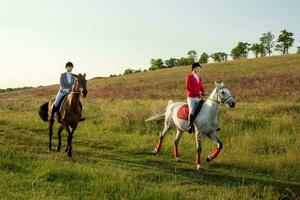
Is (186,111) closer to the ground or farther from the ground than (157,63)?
closer to the ground

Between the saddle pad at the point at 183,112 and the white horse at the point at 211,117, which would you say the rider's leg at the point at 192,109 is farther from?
the saddle pad at the point at 183,112

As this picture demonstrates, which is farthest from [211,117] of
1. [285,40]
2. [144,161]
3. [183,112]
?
[285,40]

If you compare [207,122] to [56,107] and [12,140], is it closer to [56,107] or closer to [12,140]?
[56,107]

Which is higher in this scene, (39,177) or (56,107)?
(56,107)

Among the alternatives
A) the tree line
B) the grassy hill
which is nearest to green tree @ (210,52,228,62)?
the tree line

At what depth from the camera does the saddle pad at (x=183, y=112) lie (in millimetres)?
13105

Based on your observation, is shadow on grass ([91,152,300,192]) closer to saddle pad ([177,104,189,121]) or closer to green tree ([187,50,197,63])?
saddle pad ([177,104,189,121])

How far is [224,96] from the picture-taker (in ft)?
39.1

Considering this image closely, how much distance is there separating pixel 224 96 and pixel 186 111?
5.50 feet

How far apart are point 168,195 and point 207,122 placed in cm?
449

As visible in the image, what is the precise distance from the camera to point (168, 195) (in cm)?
822

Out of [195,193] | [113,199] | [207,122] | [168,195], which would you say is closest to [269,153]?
[207,122]

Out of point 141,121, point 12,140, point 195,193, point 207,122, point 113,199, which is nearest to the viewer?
point 113,199

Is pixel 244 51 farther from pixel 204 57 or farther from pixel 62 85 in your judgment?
pixel 62 85
